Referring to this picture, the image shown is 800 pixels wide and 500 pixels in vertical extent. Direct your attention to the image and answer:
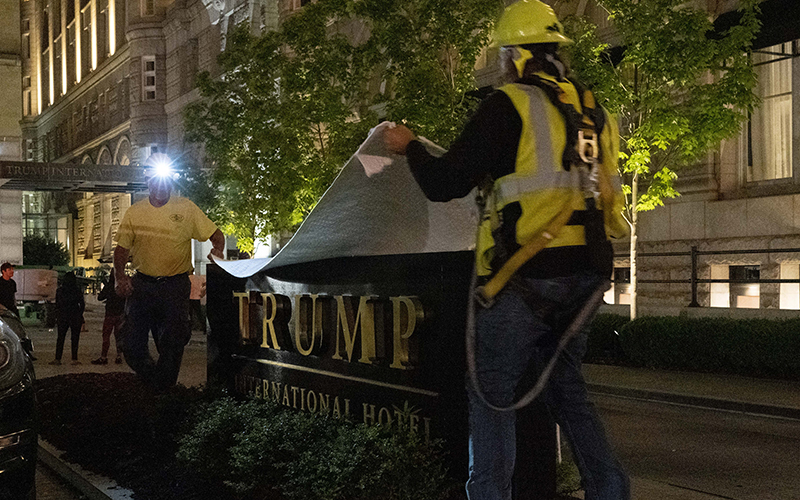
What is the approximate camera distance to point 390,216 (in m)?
5.65

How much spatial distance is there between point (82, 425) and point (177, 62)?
164ft

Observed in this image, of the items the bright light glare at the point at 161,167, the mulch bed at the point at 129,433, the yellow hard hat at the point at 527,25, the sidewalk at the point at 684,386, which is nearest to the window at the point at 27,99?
the bright light glare at the point at 161,167

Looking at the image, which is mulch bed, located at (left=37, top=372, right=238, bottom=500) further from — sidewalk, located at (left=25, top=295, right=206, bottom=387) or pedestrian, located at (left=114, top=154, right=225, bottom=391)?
sidewalk, located at (left=25, top=295, right=206, bottom=387)

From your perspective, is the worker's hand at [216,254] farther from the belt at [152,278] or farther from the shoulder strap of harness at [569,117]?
the shoulder strap of harness at [569,117]

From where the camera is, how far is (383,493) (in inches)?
191

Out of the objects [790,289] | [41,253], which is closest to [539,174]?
[790,289]

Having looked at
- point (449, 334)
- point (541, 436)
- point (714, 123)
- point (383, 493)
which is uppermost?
point (714, 123)

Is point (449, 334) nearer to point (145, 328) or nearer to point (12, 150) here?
point (145, 328)

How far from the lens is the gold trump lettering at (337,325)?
17.4 ft

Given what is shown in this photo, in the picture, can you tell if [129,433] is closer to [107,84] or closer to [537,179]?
[537,179]

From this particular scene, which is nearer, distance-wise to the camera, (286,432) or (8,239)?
(286,432)

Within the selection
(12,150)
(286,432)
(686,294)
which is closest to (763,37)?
(686,294)

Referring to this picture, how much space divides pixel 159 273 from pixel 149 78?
52528 mm

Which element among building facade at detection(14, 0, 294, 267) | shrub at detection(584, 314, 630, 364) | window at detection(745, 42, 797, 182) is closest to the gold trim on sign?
shrub at detection(584, 314, 630, 364)
